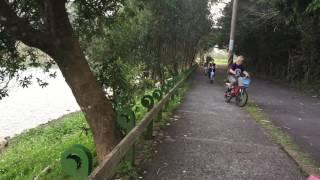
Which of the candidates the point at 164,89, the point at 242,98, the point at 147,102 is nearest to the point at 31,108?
the point at 242,98

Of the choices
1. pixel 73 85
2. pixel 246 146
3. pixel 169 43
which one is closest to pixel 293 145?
pixel 246 146

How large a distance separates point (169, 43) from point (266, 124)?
12505 mm

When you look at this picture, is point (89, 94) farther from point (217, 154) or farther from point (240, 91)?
point (240, 91)

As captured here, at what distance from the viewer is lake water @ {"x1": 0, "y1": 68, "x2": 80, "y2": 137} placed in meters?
27.5

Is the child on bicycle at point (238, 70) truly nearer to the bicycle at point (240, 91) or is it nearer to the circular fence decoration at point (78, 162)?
the bicycle at point (240, 91)

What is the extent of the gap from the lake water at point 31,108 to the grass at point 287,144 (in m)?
14.5

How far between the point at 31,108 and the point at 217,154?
86.6ft

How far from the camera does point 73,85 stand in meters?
7.77

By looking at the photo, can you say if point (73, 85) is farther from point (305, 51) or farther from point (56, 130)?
point (305, 51)

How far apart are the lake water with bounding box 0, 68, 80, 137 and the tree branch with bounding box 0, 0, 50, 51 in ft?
59.5

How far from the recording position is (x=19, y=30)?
702 centimetres

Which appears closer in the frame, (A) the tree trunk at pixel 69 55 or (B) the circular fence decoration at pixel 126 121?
(A) the tree trunk at pixel 69 55

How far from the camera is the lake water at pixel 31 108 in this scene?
90.1ft

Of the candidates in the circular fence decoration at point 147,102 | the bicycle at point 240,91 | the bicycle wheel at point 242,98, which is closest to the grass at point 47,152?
the circular fence decoration at point 147,102
